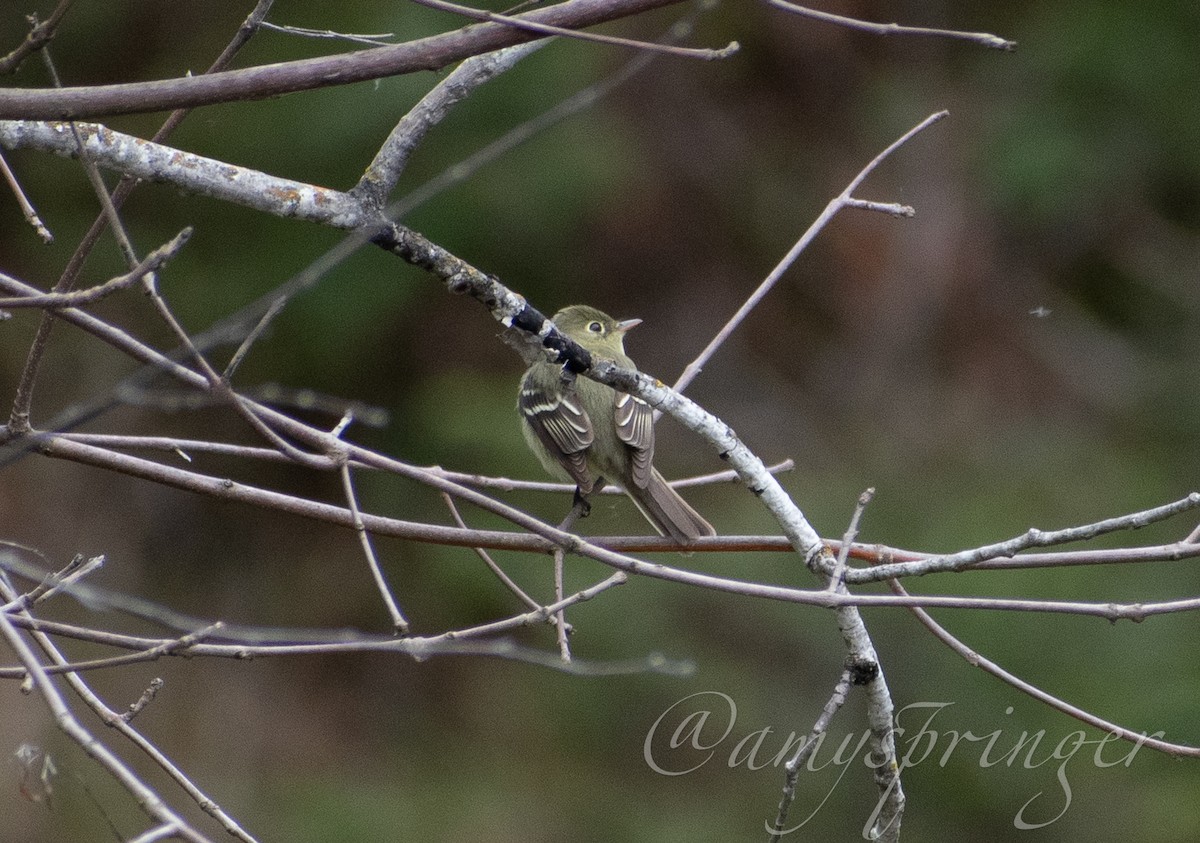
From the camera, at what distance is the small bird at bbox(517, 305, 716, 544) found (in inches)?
160

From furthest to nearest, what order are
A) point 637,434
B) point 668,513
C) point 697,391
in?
point 697,391
point 637,434
point 668,513

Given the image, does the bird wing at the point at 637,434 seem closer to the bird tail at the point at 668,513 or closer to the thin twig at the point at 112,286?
the bird tail at the point at 668,513

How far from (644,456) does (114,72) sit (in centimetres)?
569

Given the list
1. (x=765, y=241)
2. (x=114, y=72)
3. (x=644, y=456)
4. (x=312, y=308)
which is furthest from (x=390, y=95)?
(x=644, y=456)

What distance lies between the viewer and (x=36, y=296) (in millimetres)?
2100

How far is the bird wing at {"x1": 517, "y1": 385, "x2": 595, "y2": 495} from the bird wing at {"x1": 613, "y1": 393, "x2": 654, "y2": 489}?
13 centimetres

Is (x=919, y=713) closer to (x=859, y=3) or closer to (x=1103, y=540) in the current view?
(x=1103, y=540)

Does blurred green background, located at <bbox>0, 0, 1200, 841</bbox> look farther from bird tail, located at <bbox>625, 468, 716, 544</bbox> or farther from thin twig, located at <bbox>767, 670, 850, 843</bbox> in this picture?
thin twig, located at <bbox>767, 670, 850, 843</bbox>

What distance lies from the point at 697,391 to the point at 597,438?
17.5 ft

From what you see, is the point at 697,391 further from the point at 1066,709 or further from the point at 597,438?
the point at 1066,709

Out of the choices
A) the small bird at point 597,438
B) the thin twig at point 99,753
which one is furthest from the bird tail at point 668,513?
the thin twig at point 99,753

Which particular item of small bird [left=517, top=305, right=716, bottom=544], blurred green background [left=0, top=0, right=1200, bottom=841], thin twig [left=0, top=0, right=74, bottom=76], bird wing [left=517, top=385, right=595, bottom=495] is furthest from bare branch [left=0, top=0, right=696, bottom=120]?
blurred green background [left=0, top=0, right=1200, bottom=841]

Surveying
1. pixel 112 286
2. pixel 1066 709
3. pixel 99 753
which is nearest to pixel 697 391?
pixel 1066 709

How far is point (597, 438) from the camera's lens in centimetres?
467
